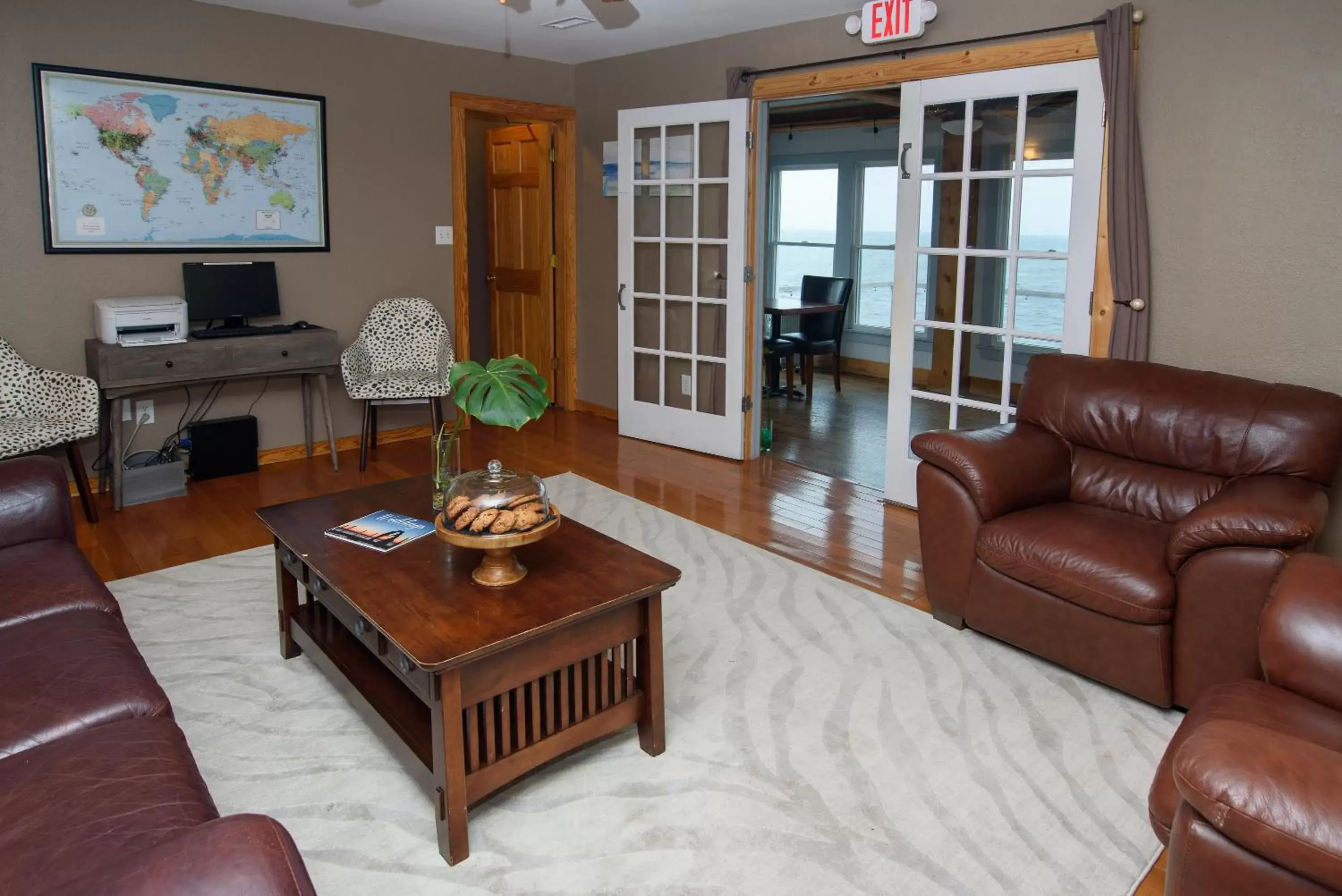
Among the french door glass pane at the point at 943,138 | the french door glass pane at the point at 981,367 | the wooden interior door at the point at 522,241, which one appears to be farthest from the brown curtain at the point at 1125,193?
the wooden interior door at the point at 522,241

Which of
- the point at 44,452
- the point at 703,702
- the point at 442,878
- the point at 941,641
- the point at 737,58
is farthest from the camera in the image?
the point at 737,58

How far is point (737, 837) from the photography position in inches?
85.0

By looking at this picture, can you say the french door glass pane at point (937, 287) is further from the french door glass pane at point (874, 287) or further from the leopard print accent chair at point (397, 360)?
the french door glass pane at point (874, 287)

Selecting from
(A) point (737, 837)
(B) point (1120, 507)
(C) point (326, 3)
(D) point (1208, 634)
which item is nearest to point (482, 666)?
(A) point (737, 837)

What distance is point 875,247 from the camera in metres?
8.86

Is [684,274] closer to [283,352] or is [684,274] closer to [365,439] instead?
[365,439]

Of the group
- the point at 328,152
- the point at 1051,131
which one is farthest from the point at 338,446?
the point at 1051,131

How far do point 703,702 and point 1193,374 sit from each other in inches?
80.3

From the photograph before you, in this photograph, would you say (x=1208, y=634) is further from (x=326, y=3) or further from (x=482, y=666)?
(x=326, y=3)

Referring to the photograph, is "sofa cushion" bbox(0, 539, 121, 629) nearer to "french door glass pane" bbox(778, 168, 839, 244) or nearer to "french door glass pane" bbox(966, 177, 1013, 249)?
"french door glass pane" bbox(966, 177, 1013, 249)

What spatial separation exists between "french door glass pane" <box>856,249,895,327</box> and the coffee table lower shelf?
6913 mm

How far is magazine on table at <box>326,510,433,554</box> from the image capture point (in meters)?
2.61

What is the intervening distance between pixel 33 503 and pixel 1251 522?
129 inches

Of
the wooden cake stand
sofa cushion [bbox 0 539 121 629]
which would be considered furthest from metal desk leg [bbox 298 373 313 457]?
the wooden cake stand
